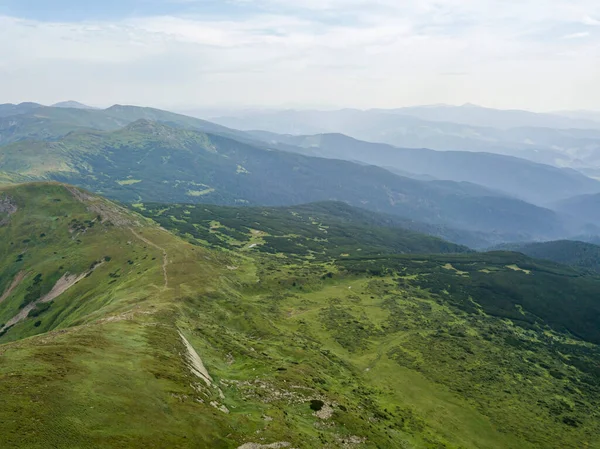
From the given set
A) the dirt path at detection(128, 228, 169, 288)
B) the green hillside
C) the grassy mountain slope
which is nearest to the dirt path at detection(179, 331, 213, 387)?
the green hillside

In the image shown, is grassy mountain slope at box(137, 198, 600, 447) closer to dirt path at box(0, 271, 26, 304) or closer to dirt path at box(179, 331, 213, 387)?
dirt path at box(179, 331, 213, 387)

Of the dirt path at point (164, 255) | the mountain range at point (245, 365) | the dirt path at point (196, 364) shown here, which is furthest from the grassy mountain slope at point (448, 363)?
the dirt path at point (164, 255)

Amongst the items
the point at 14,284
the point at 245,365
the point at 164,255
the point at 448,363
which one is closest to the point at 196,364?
the point at 245,365

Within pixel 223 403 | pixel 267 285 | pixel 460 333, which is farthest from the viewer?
pixel 267 285

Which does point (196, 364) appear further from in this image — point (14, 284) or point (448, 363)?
point (14, 284)

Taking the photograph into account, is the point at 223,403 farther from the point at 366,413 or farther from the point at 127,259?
the point at 127,259

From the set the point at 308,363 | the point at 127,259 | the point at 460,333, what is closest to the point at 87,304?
the point at 127,259
